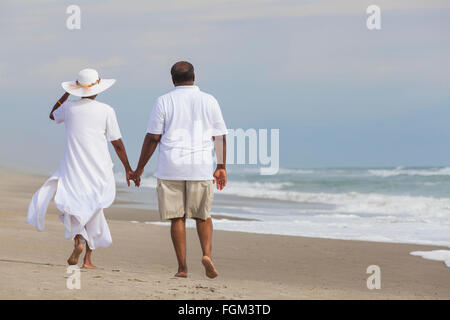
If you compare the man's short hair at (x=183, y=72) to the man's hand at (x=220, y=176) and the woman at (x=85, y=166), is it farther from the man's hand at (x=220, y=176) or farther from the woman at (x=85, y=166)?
the man's hand at (x=220, y=176)

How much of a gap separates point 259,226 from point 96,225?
21.8 ft

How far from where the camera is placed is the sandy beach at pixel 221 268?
5158mm

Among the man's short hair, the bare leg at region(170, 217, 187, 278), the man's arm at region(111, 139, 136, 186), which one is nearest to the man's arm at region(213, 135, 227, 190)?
the bare leg at region(170, 217, 187, 278)

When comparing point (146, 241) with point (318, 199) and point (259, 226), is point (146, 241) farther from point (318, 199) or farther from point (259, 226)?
point (318, 199)

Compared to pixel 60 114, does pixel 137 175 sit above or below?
Result: below

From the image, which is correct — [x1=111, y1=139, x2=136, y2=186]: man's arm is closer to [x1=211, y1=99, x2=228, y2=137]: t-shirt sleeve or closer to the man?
the man

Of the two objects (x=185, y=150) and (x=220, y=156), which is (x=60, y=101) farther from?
(x=220, y=156)

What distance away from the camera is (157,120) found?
5.77m

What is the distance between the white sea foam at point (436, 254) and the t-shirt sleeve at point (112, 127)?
470 centimetres

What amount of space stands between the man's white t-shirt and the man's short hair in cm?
13

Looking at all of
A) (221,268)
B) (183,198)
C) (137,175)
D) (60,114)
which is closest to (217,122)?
(183,198)

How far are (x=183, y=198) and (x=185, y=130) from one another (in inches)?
23.9

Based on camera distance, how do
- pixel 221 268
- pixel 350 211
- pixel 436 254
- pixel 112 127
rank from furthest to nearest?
pixel 350 211 < pixel 436 254 < pixel 221 268 < pixel 112 127
